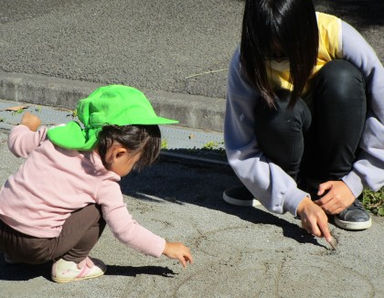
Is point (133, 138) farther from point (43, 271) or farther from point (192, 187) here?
point (192, 187)

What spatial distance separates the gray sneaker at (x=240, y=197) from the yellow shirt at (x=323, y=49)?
0.56 metres

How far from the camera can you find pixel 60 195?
2623 millimetres

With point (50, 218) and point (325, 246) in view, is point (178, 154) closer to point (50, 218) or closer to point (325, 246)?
point (325, 246)

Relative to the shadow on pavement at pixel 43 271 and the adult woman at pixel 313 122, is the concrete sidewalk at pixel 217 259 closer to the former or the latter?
the shadow on pavement at pixel 43 271

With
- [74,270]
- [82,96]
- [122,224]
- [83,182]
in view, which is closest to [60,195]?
[83,182]

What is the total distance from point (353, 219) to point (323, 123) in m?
0.42

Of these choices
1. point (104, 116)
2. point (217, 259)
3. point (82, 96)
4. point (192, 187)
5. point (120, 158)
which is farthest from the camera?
point (82, 96)

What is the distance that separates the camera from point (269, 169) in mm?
3219

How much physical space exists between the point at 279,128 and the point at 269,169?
207 mm

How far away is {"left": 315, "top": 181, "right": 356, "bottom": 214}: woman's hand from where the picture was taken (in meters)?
3.21

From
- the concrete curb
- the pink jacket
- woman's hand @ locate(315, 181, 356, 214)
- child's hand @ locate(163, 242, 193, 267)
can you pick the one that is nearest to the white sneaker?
the pink jacket

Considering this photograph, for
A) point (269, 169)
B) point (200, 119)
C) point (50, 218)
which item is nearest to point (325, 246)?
point (269, 169)

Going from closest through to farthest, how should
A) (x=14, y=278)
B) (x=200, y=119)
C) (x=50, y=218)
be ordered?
(x=50, y=218) → (x=14, y=278) → (x=200, y=119)

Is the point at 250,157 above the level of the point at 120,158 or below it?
below
